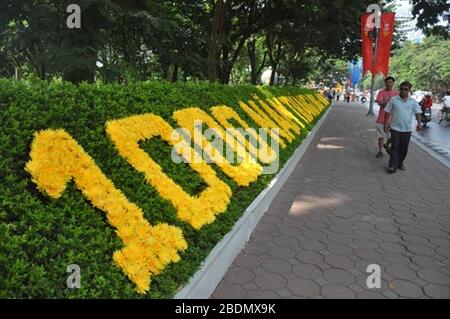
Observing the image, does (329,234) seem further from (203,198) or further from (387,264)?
(203,198)

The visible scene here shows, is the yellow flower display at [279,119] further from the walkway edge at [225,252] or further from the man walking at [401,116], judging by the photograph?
the walkway edge at [225,252]

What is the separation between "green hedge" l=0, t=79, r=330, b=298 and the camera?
8.60ft

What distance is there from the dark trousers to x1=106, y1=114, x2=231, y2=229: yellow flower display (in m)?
4.87

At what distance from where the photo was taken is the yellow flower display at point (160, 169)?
404 centimetres

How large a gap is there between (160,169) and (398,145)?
19.3 feet

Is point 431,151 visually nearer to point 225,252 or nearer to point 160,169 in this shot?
point 225,252

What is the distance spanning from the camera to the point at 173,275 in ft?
11.1

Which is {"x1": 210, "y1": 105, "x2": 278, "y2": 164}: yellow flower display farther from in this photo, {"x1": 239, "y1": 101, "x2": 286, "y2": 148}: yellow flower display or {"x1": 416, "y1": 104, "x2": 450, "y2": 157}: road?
{"x1": 416, "y1": 104, "x2": 450, "y2": 157}: road

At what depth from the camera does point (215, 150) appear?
19.2ft

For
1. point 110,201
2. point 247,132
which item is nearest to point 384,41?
point 247,132
